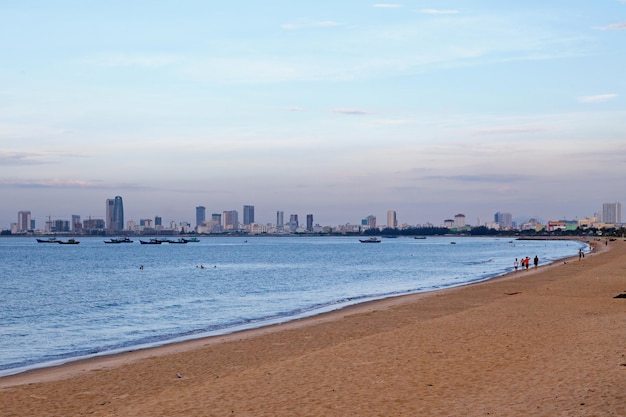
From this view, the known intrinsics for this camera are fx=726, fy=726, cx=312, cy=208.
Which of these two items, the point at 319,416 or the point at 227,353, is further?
the point at 227,353

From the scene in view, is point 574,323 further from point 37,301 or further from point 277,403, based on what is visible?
point 37,301

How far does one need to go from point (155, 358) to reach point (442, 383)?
8498 mm

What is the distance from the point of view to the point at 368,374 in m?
14.2

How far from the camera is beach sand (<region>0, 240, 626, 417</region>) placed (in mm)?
11492

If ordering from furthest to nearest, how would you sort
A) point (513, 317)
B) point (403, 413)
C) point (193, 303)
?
point (193, 303) → point (513, 317) → point (403, 413)

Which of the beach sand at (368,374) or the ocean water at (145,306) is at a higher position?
the beach sand at (368,374)

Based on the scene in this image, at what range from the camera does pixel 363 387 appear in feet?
42.7

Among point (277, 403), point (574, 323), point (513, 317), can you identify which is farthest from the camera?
point (513, 317)

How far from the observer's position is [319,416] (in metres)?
10.9

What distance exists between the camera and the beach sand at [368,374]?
37.7 feet

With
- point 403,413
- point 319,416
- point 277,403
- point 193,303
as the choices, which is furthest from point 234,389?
point 193,303

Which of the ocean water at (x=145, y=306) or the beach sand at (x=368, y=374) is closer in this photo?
the beach sand at (x=368, y=374)

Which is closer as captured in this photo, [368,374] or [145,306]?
[368,374]

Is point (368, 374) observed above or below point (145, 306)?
above
